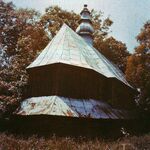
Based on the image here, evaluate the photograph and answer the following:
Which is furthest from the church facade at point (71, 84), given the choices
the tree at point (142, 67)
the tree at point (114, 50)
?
the tree at point (114, 50)

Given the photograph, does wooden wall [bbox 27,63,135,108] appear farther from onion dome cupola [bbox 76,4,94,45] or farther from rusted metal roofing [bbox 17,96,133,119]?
onion dome cupola [bbox 76,4,94,45]

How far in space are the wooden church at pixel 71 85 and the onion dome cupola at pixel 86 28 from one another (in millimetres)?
8146

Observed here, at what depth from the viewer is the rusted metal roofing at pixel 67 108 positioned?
21856 mm

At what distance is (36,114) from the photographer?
21891mm

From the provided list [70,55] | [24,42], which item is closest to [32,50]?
[24,42]

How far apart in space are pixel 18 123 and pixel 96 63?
7.45 m

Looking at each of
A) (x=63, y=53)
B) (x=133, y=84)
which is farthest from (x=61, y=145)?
(x=133, y=84)

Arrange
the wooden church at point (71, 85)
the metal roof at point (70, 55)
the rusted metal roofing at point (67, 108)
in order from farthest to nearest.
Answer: the metal roof at point (70, 55), the wooden church at point (71, 85), the rusted metal roofing at point (67, 108)

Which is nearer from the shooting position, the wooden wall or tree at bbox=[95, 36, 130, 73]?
the wooden wall

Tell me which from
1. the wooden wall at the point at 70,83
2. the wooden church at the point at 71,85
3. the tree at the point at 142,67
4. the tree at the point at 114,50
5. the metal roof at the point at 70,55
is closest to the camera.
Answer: the wooden church at the point at 71,85

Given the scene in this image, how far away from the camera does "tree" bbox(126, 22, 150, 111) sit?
28.7 m

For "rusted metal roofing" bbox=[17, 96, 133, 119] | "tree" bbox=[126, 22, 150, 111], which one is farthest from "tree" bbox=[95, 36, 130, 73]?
"rusted metal roofing" bbox=[17, 96, 133, 119]

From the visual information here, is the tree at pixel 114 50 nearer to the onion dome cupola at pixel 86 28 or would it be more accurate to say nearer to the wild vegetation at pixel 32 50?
the wild vegetation at pixel 32 50

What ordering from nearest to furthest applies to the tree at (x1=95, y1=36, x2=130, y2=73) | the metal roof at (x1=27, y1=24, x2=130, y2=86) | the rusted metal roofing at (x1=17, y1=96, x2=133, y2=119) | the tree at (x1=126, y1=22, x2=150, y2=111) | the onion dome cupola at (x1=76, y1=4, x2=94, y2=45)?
the rusted metal roofing at (x1=17, y1=96, x2=133, y2=119) < the metal roof at (x1=27, y1=24, x2=130, y2=86) < the tree at (x1=126, y1=22, x2=150, y2=111) < the onion dome cupola at (x1=76, y1=4, x2=94, y2=45) < the tree at (x1=95, y1=36, x2=130, y2=73)
